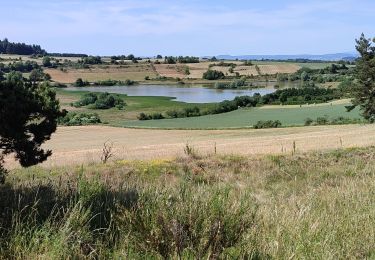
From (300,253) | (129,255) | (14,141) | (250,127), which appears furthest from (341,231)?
(250,127)

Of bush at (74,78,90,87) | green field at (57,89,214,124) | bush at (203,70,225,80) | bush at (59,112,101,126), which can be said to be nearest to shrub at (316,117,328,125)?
green field at (57,89,214,124)

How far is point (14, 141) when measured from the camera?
52.6 ft

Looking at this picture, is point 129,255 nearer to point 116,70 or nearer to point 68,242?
point 68,242

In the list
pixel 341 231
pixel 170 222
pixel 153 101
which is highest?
pixel 170 222

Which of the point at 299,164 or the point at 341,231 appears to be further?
the point at 299,164

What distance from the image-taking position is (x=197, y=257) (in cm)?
298

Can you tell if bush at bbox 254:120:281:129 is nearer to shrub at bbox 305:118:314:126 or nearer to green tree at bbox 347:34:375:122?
shrub at bbox 305:118:314:126

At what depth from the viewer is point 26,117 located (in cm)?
1602

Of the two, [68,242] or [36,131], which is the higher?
[68,242]

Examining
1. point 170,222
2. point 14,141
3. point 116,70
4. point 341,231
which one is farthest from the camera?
point 116,70

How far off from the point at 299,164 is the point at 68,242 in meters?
18.7

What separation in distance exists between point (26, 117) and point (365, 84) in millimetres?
56638

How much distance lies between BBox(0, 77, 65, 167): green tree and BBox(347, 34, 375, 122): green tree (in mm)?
52835

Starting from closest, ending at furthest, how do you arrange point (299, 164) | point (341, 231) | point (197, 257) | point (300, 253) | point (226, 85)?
point (197, 257)
point (300, 253)
point (341, 231)
point (299, 164)
point (226, 85)
